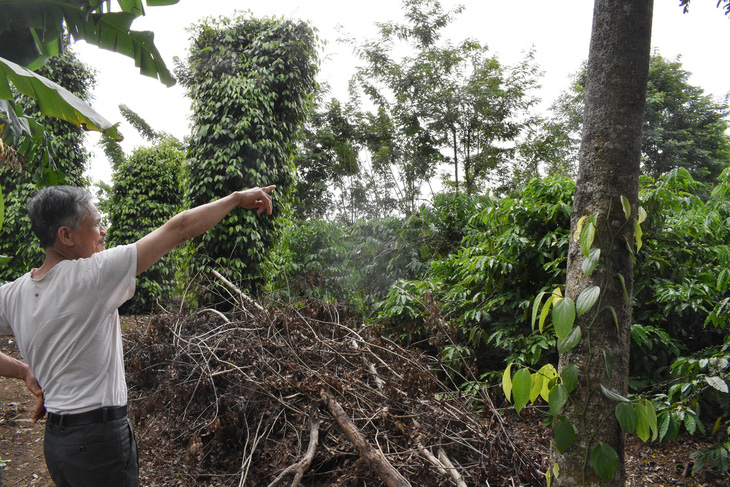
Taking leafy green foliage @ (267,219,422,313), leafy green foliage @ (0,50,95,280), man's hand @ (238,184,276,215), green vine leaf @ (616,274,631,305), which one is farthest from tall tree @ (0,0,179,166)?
leafy green foliage @ (0,50,95,280)

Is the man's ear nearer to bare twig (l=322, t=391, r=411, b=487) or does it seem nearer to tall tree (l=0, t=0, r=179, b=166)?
tall tree (l=0, t=0, r=179, b=166)

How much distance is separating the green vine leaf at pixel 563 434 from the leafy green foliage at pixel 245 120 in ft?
17.6

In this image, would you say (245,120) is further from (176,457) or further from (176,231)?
(176,231)

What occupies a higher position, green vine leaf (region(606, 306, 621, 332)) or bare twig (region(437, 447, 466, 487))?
green vine leaf (region(606, 306, 621, 332))

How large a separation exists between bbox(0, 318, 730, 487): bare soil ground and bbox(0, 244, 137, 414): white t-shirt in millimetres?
1445

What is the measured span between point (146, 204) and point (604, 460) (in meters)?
9.09

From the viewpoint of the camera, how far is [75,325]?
1.61 meters

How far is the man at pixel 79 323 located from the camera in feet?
5.21

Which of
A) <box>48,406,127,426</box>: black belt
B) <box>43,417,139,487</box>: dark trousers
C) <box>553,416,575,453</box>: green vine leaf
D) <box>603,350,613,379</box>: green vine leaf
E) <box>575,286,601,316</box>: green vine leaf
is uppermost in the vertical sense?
<box>575,286,601,316</box>: green vine leaf

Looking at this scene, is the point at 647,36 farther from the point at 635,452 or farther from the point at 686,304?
the point at 635,452

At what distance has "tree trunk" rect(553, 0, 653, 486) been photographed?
1.49 metres

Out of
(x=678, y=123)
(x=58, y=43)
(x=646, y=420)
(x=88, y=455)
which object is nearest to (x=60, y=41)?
(x=58, y=43)

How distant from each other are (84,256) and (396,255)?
544 centimetres

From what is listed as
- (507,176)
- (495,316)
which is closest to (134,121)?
(507,176)
